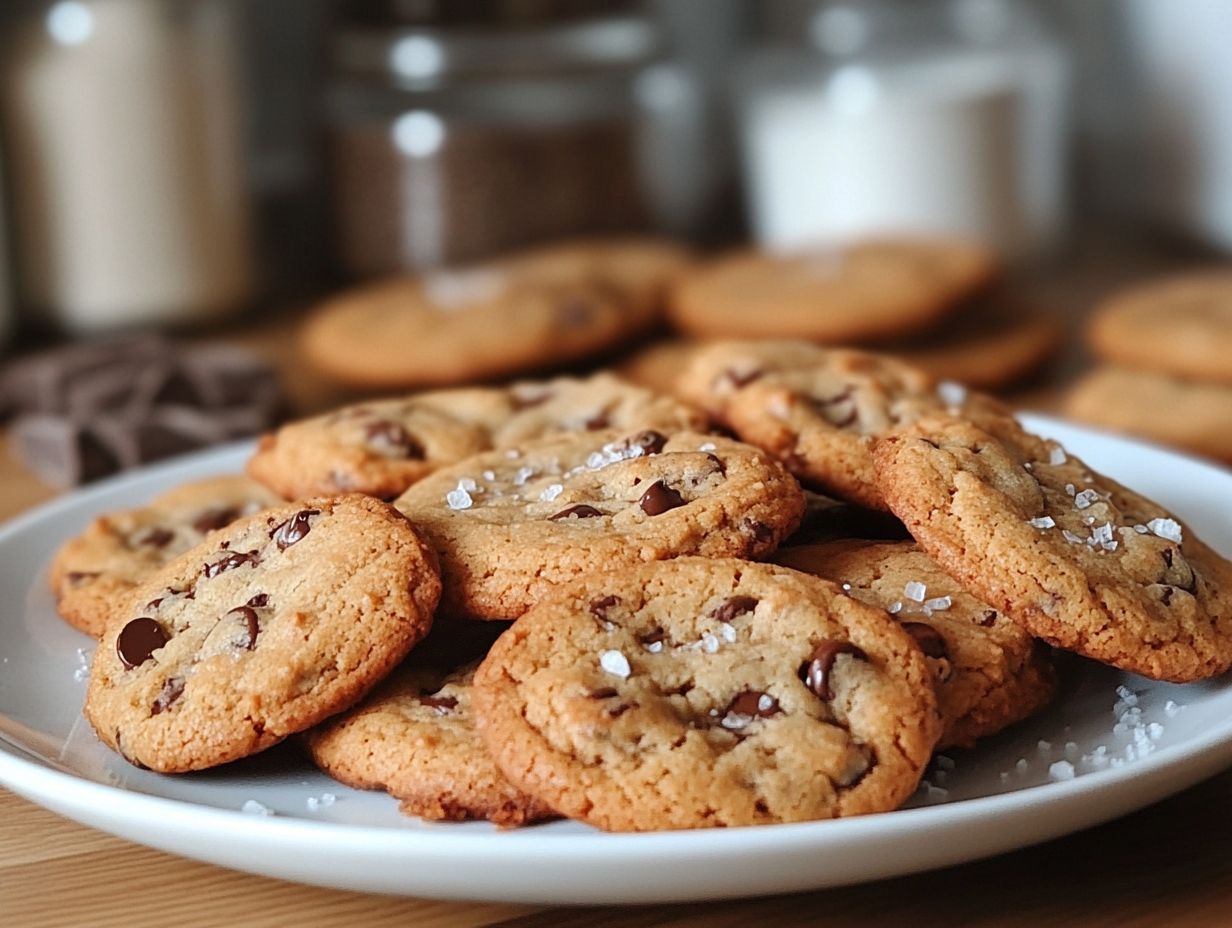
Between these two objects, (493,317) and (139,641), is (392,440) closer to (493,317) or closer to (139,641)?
(139,641)

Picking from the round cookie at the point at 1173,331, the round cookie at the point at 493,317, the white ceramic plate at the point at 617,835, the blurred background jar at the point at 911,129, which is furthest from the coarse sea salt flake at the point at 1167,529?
the blurred background jar at the point at 911,129

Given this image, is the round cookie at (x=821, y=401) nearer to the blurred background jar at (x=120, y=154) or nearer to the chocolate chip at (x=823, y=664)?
the chocolate chip at (x=823, y=664)

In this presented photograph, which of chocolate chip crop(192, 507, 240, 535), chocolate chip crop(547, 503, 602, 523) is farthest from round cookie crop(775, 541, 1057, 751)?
chocolate chip crop(192, 507, 240, 535)

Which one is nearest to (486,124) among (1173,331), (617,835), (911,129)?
(911,129)

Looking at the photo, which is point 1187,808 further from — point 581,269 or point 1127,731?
→ point 581,269

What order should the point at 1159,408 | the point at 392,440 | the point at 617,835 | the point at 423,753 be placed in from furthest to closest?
the point at 1159,408, the point at 392,440, the point at 423,753, the point at 617,835

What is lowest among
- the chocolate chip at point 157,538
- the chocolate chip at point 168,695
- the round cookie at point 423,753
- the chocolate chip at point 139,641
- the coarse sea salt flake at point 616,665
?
the chocolate chip at point 157,538
